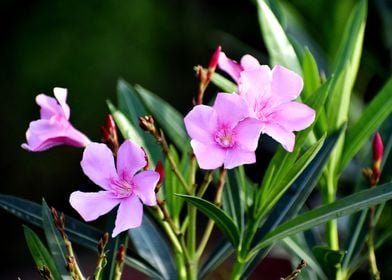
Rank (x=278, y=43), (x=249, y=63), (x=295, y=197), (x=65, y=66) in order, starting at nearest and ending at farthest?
(x=249, y=63) < (x=295, y=197) < (x=278, y=43) < (x=65, y=66)

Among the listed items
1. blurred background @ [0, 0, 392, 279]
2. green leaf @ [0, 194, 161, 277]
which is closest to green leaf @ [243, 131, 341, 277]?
green leaf @ [0, 194, 161, 277]

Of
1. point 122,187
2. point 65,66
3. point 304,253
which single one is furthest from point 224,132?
point 65,66

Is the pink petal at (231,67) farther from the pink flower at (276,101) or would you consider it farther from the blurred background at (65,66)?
the blurred background at (65,66)

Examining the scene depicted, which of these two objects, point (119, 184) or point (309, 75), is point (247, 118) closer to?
point (119, 184)

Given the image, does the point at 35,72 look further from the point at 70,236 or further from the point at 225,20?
the point at 70,236

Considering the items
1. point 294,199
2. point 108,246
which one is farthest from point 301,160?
point 108,246

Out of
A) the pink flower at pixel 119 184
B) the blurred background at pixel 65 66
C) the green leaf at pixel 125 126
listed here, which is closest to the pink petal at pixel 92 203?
the pink flower at pixel 119 184
